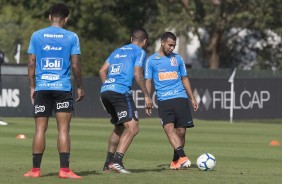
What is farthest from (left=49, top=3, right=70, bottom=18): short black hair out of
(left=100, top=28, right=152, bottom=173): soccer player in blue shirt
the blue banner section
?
the blue banner section

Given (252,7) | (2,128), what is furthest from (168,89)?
(252,7)

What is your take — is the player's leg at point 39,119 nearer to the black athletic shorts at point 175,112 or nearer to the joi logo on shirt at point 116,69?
the joi logo on shirt at point 116,69

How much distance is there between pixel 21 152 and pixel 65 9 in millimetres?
6067

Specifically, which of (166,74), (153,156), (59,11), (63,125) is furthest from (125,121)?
(153,156)

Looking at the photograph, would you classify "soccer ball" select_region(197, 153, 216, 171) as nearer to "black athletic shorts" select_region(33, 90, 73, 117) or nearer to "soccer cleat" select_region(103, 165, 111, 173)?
"soccer cleat" select_region(103, 165, 111, 173)

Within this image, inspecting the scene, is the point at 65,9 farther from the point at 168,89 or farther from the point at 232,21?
the point at 232,21

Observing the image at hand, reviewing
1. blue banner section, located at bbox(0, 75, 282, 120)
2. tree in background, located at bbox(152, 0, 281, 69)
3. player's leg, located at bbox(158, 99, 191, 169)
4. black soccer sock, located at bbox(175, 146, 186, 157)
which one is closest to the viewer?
black soccer sock, located at bbox(175, 146, 186, 157)

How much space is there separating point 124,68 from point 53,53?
1644 millimetres

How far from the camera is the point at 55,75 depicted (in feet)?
44.8

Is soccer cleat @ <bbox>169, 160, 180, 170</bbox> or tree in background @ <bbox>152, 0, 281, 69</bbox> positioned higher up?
tree in background @ <bbox>152, 0, 281, 69</bbox>

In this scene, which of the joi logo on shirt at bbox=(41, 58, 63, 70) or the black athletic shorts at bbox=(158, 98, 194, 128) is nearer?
the joi logo on shirt at bbox=(41, 58, 63, 70)

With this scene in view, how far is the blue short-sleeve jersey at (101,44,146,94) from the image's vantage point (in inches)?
590

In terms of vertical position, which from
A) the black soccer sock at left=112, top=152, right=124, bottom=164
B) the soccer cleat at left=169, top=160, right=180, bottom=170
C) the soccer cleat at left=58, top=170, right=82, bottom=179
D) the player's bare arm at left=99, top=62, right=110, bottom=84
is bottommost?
the soccer cleat at left=169, top=160, right=180, bottom=170

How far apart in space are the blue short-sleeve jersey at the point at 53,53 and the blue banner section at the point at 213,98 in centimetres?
2417
